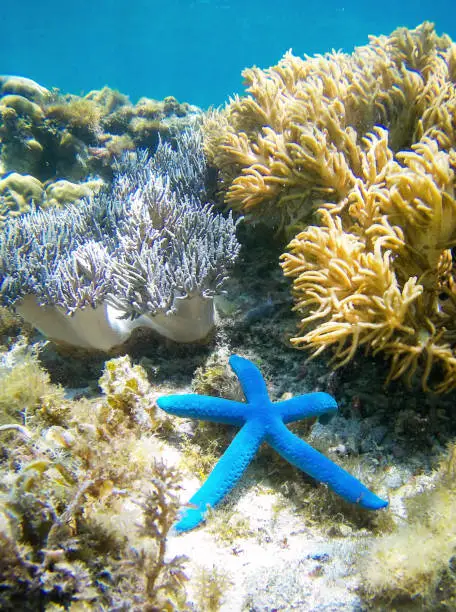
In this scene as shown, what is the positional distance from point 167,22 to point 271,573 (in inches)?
4511

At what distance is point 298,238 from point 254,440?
1.72 meters

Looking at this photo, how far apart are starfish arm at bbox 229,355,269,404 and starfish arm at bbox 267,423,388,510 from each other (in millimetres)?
282

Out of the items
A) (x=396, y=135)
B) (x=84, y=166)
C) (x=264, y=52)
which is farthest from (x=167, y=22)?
(x=396, y=135)

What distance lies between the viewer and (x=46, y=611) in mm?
1525

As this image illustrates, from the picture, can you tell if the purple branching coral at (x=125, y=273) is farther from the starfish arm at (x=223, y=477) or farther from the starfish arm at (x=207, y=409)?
the starfish arm at (x=223, y=477)

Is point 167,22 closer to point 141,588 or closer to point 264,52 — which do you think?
point 264,52

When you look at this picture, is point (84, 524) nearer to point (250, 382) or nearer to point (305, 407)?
point (250, 382)

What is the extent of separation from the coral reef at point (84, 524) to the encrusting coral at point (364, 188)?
1.46 m

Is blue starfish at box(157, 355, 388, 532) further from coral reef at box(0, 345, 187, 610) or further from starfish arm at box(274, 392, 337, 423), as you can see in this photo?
coral reef at box(0, 345, 187, 610)

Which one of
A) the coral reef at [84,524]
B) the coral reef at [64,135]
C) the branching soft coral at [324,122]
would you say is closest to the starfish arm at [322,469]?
the coral reef at [84,524]

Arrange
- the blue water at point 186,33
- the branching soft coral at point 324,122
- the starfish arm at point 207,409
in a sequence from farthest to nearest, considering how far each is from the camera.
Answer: the blue water at point 186,33 < the branching soft coral at point 324,122 < the starfish arm at point 207,409

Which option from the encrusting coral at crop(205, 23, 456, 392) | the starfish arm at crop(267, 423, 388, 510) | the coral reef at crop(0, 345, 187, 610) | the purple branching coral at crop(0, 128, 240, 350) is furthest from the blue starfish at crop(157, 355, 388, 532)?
the purple branching coral at crop(0, 128, 240, 350)

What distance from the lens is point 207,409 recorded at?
101 inches

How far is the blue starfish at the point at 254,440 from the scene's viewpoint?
2184 mm
